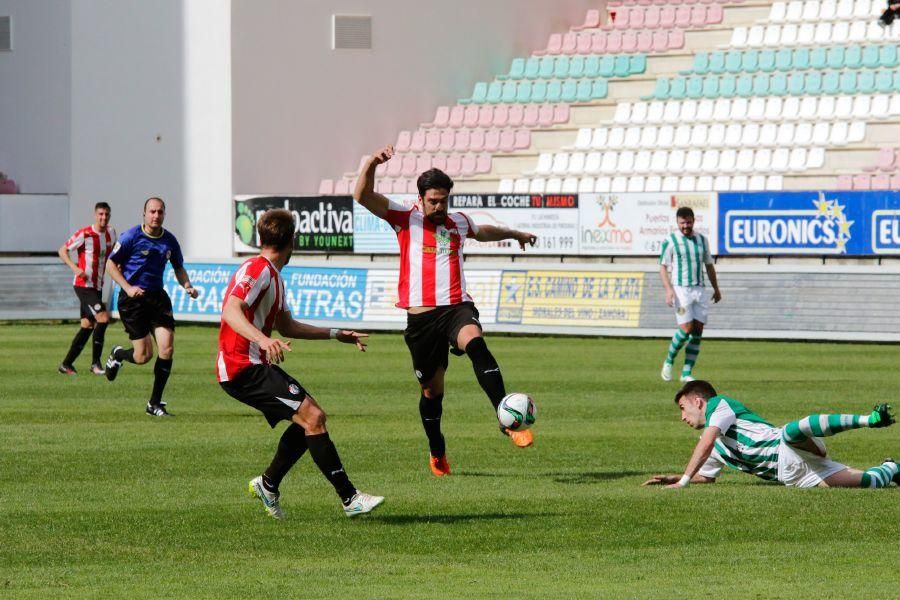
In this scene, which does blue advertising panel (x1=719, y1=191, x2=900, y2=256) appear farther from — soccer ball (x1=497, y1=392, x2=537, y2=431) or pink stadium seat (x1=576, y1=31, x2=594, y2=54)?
soccer ball (x1=497, y1=392, x2=537, y2=431)

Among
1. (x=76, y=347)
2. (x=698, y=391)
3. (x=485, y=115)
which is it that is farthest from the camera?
(x=485, y=115)

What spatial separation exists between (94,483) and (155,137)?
93.7 ft

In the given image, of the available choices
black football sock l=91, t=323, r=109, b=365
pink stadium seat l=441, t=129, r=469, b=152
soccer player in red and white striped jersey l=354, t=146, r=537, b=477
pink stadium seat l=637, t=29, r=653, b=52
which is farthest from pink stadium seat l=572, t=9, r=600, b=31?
soccer player in red and white striped jersey l=354, t=146, r=537, b=477

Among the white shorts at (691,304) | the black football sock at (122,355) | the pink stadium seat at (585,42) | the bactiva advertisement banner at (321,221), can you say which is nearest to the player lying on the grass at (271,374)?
the black football sock at (122,355)

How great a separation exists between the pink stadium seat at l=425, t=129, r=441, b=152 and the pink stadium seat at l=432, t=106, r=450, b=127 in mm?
838

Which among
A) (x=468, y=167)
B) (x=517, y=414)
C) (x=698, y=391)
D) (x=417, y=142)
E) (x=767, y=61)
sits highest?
(x=767, y=61)

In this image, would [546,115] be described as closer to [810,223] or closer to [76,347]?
[810,223]

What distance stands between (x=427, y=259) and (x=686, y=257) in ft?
29.8

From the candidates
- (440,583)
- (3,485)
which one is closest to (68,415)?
(3,485)

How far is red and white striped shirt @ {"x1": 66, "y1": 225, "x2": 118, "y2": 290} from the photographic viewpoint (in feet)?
72.4

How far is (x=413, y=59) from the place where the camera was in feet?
131

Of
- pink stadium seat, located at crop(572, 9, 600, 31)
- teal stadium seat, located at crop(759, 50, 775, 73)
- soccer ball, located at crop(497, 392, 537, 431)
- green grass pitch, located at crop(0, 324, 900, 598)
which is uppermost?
pink stadium seat, located at crop(572, 9, 600, 31)

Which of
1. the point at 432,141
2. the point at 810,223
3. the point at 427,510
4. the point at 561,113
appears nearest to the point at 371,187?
the point at 427,510

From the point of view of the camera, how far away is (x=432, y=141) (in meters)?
38.1
